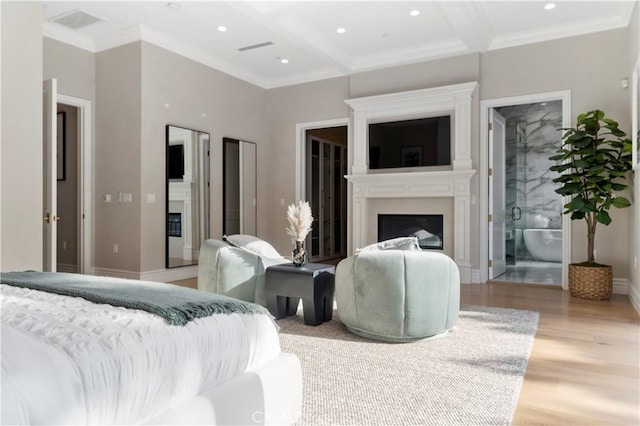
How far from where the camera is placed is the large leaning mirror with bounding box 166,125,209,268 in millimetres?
5609

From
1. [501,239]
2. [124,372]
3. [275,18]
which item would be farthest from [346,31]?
[124,372]

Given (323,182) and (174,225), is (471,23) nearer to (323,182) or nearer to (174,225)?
(323,182)

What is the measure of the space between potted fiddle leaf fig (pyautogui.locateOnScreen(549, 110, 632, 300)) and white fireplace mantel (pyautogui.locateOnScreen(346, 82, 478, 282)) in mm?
1184

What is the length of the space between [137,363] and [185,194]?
4.79 meters

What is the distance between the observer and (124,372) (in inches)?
44.1

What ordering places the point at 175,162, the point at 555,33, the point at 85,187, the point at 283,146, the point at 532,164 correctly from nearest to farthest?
the point at 555,33
the point at 85,187
the point at 175,162
the point at 283,146
the point at 532,164

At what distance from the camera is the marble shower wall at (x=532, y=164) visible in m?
7.82

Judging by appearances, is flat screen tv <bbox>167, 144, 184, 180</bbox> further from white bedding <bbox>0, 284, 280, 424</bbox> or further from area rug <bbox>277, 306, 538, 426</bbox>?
white bedding <bbox>0, 284, 280, 424</bbox>

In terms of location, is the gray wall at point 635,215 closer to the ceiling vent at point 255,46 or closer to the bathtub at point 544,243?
the bathtub at point 544,243

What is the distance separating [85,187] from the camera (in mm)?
5559

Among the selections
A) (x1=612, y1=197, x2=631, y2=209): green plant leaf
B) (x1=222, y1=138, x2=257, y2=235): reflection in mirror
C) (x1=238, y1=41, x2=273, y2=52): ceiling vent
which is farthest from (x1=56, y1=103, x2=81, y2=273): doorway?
(x1=612, y1=197, x2=631, y2=209): green plant leaf

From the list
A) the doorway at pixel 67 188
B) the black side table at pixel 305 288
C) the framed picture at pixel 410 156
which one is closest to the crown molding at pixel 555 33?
the framed picture at pixel 410 156

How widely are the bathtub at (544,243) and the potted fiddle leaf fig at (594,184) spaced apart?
3225 mm

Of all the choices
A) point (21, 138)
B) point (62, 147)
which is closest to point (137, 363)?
point (21, 138)
